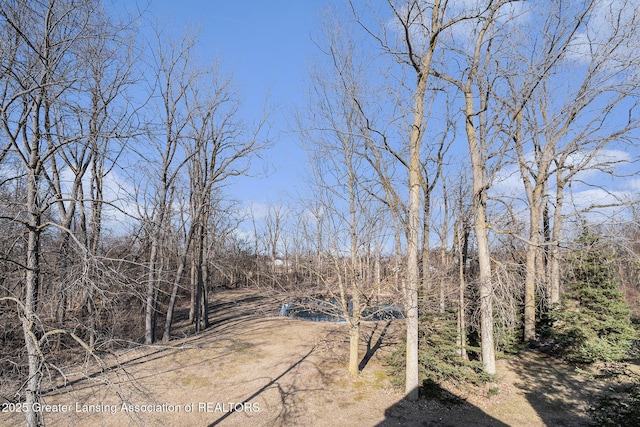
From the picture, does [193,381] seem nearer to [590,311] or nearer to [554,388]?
[554,388]

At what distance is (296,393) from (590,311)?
9.31 m

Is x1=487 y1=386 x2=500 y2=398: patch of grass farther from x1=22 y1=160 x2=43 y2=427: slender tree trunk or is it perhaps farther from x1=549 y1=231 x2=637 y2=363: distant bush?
x1=22 y1=160 x2=43 y2=427: slender tree trunk

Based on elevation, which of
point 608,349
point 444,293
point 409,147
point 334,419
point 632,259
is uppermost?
point 409,147

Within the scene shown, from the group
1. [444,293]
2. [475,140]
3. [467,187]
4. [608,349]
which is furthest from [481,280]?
[467,187]

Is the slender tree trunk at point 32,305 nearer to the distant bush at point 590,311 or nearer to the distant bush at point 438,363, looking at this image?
the distant bush at point 438,363

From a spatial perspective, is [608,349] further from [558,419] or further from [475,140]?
[475,140]

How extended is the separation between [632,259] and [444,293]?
3976mm

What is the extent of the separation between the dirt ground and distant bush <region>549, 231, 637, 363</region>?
0.84 metres

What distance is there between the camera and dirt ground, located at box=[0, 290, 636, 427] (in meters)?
6.81

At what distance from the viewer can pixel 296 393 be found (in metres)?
7.90

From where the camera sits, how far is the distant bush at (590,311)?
976cm

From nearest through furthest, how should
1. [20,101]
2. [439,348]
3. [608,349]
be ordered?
1. [20,101]
2. [608,349]
3. [439,348]

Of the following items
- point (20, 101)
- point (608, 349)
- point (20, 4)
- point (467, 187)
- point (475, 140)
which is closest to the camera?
point (20, 4)

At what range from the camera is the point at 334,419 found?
6.88 meters
